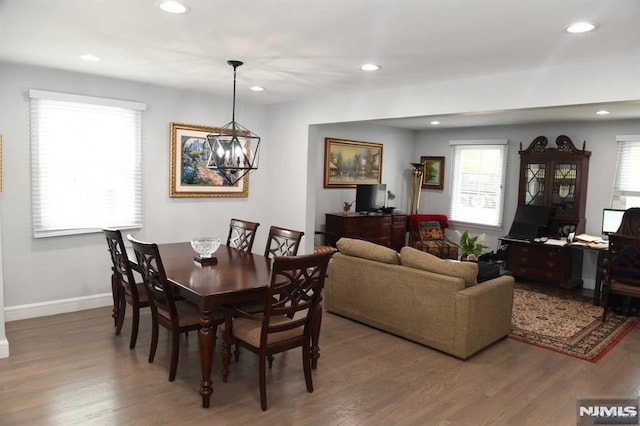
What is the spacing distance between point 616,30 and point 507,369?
242 cm

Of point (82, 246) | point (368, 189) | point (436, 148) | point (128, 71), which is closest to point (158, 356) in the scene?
point (82, 246)

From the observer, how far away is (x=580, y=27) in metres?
2.54

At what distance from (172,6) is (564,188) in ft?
18.7

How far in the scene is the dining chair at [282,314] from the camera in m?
2.70

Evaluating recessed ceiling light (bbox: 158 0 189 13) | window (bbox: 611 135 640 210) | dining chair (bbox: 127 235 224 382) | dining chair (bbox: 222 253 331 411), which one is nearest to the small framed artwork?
window (bbox: 611 135 640 210)

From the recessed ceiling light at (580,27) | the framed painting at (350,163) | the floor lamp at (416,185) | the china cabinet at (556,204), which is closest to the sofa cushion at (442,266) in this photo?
the recessed ceiling light at (580,27)

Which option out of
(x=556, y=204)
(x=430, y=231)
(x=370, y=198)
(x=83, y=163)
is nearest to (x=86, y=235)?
(x=83, y=163)

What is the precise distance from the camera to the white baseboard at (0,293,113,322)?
4156mm

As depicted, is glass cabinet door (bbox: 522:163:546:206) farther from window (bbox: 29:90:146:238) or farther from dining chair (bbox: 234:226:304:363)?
window (bbox: 29:90:146:238)

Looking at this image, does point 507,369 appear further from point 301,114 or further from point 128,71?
point 128,71

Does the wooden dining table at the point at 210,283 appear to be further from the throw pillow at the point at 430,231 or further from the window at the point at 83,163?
the throw pillow at the point at 430,231

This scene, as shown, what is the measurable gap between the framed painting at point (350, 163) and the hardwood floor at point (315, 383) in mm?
3383

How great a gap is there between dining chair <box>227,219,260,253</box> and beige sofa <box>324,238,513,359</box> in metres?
0.90

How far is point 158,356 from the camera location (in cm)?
347
